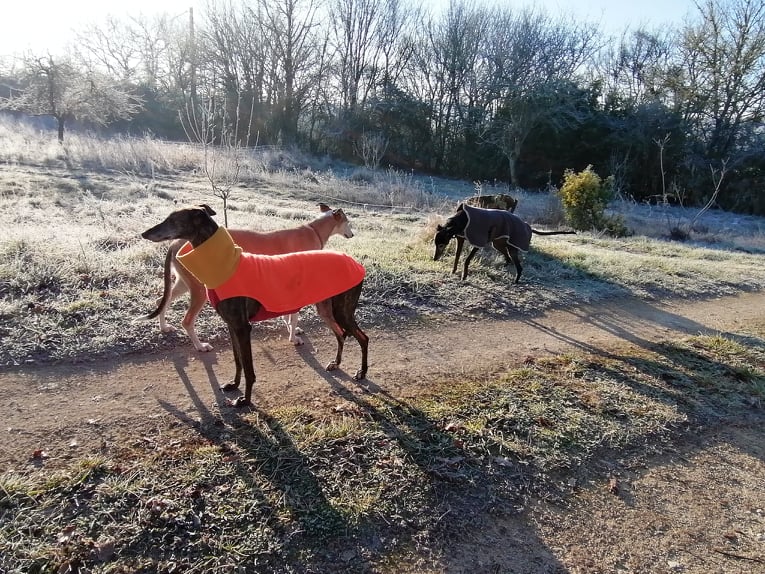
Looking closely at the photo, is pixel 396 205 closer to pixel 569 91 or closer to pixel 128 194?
pixel 128 194

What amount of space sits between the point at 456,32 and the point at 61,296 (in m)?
31.7

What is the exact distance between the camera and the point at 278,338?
5223mm

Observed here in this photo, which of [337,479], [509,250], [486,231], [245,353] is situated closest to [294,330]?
[245,353]

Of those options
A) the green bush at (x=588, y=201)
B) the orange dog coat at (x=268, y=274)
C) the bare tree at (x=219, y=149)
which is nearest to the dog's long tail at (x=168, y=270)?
Result: the orange dog coat at (x=268, y=274)

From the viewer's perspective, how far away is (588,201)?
1480 cm

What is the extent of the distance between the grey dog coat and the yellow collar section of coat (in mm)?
4864

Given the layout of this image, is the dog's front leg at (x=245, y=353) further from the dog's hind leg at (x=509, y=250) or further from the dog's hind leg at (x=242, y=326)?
the dog's hind leg at (x=509, y=250)

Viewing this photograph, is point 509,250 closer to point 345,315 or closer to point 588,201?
point 345,315

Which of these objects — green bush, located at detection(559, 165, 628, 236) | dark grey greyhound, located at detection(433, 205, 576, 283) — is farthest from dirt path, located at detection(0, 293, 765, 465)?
green bush, located at detection(559, 165, 628, 236)

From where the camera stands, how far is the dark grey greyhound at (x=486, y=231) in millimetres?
7691

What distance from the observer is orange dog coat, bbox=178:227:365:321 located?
11.8 feet

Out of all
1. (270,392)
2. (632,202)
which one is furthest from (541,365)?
(632,202)

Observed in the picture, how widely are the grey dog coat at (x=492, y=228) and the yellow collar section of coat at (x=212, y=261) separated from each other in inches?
191

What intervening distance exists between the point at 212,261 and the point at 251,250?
6.05 feet
